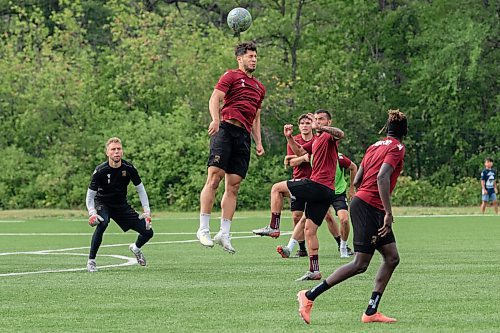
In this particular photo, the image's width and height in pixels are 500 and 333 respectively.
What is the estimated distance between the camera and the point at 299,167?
733 inches

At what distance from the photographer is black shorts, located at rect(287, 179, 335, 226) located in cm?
1466

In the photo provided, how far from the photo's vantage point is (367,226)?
10008mm

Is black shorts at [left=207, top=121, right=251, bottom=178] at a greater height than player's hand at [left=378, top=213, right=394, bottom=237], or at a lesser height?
greater

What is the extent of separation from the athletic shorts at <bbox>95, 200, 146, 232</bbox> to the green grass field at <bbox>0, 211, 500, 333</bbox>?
0.59 m

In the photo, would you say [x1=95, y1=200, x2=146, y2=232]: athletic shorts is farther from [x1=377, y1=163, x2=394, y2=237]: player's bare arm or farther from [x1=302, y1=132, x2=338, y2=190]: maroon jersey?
[x1=377, y1=163, x2=394, y2=237]: player's bare arm

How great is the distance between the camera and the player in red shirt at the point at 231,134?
14.4 meters

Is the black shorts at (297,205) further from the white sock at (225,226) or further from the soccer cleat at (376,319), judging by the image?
the soccer cleat at (376,319)

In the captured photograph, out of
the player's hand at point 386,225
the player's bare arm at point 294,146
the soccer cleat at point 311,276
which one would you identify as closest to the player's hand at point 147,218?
the player's bare arm at point 294,146

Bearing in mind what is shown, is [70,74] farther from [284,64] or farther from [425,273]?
[425,273]

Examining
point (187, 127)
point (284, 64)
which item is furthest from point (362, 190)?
point (284, 64)

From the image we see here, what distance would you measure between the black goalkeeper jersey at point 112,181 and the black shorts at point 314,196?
107 inches

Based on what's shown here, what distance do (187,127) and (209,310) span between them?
125 ft

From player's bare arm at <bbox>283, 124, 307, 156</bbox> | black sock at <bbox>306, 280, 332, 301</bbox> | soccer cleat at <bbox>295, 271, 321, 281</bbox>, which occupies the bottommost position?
soccer cleat at <bbox>295, 271, 321, 281</bbox>

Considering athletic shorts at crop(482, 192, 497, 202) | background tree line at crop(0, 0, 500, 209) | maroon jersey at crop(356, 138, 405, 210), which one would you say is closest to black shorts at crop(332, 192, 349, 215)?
maroon jersey at crop(356, 138, 405, 210)
